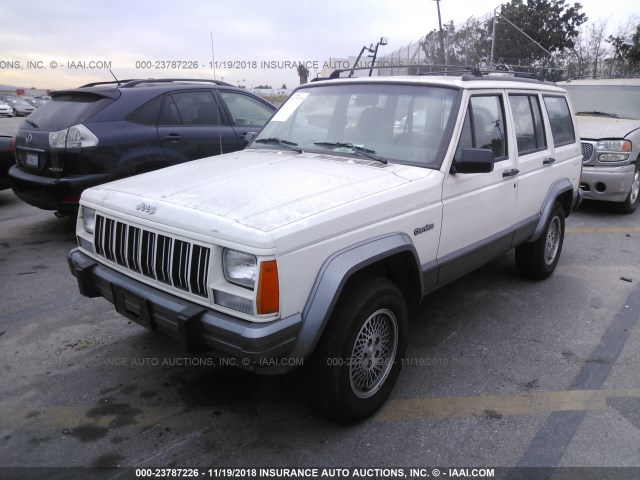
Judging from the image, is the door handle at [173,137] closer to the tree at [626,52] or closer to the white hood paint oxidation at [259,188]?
the white hood paint oxidation at [259,188]

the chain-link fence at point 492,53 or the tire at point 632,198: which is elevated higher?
the chain-link fence at point 492,53

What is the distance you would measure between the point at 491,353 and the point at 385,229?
5.05ft

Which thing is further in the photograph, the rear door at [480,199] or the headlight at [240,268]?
the rear door at [480,199]

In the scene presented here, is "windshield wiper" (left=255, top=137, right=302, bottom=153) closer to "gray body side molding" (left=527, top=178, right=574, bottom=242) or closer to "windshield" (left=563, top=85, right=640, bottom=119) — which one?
"gray body side molding" (left=527, top=178, right=574, bottom=242)

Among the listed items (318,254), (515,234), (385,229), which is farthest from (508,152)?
(318,254)

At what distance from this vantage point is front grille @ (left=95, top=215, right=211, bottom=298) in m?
2.48

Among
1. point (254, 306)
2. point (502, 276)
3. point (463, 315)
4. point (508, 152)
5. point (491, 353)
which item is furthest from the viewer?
point (502, 276)

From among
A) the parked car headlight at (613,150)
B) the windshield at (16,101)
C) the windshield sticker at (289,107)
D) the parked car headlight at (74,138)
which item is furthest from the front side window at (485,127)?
the windshield at (16,101)

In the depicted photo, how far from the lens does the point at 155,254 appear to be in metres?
2.68

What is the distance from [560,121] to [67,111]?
A: 5394 mm

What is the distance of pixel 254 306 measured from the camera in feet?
7.56

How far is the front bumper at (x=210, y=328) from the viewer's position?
2295 mm

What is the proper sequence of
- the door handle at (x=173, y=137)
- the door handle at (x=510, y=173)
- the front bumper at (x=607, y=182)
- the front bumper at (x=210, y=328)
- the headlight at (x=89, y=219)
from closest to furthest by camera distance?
the front bumper at (x=210, y=328) → the headlight at (x=89, y=219) → the door handle at (x=510, y=173) → the door handle at (x=173, y=137) → the front bumper at (x=607, y=182)

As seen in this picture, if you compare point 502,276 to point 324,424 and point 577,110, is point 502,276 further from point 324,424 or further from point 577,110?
point 577,110
